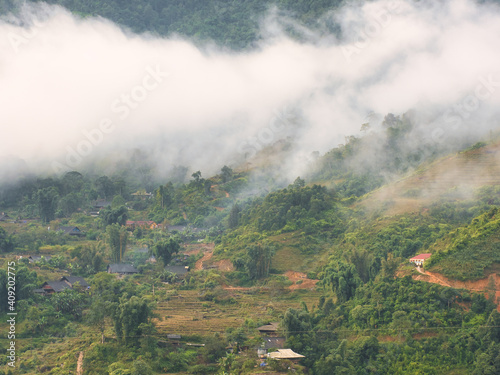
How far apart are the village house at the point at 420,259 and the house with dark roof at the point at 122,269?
20812 mm

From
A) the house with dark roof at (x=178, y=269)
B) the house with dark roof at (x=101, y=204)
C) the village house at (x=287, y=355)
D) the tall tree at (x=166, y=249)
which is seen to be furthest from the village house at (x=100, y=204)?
the village house at (x=287, y=355)

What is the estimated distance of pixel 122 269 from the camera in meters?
47.0

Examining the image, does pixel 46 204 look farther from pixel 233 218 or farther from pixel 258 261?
pixel 258 261

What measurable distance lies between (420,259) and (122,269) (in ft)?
72.7

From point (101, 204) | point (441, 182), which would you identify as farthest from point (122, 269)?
point (441, 182)

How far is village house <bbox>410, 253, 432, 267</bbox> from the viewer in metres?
37.0

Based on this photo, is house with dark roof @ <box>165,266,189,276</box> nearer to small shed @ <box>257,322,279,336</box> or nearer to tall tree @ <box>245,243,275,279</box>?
tall tree @ <box>245,243,275,279</box>

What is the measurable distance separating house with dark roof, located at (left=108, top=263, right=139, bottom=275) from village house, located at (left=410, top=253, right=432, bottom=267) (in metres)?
20.8

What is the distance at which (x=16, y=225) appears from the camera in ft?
191

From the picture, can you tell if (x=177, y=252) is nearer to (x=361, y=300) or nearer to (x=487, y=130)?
(x=361, y=300)

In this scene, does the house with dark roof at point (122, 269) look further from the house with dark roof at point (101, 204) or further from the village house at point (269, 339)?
the house with dark roof at point (101, 204)

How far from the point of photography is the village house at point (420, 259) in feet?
121

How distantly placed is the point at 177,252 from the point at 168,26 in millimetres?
76988

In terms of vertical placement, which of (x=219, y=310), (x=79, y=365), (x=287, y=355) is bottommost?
(x=287, y=355)
